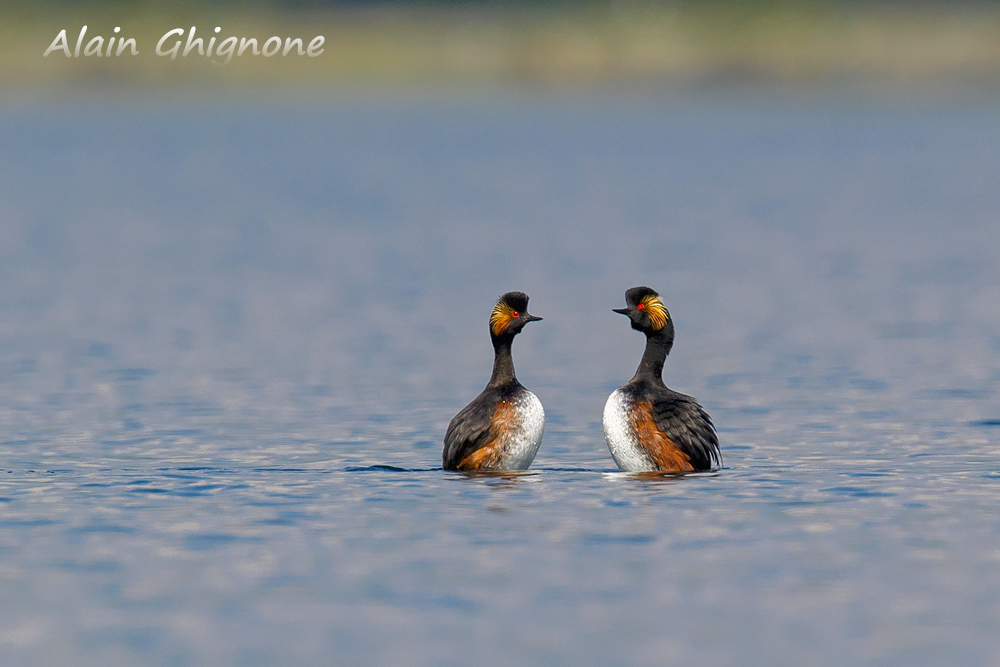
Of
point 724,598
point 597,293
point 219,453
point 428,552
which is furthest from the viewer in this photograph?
point 597,293

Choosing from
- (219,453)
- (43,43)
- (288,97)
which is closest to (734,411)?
(219,453)

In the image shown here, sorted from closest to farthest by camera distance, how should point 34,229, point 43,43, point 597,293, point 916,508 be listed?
1. point 916,508
2. point 597,293
3. point 34,229
4. point 43,43

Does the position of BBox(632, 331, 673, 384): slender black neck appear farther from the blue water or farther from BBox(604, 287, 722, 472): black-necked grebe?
the blue water

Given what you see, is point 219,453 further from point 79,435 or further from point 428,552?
point 428,552

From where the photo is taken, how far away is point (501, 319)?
17.6 metres

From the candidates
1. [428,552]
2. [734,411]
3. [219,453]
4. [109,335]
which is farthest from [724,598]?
[109,335]

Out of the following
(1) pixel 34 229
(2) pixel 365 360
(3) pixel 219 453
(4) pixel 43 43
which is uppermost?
(4) pixel 43 43

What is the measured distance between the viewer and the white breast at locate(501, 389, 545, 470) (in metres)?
16.8

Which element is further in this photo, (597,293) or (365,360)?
(597,293)

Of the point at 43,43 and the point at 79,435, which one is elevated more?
the point at 43,43

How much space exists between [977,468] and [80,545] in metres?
Answer: 7.92

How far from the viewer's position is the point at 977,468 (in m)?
17.0

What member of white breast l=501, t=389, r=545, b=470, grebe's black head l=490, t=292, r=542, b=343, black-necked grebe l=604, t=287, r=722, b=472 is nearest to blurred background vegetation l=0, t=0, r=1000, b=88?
grebe's black head l=490, t=292, r=542, b=343

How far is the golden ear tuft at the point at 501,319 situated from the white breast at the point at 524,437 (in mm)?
819
